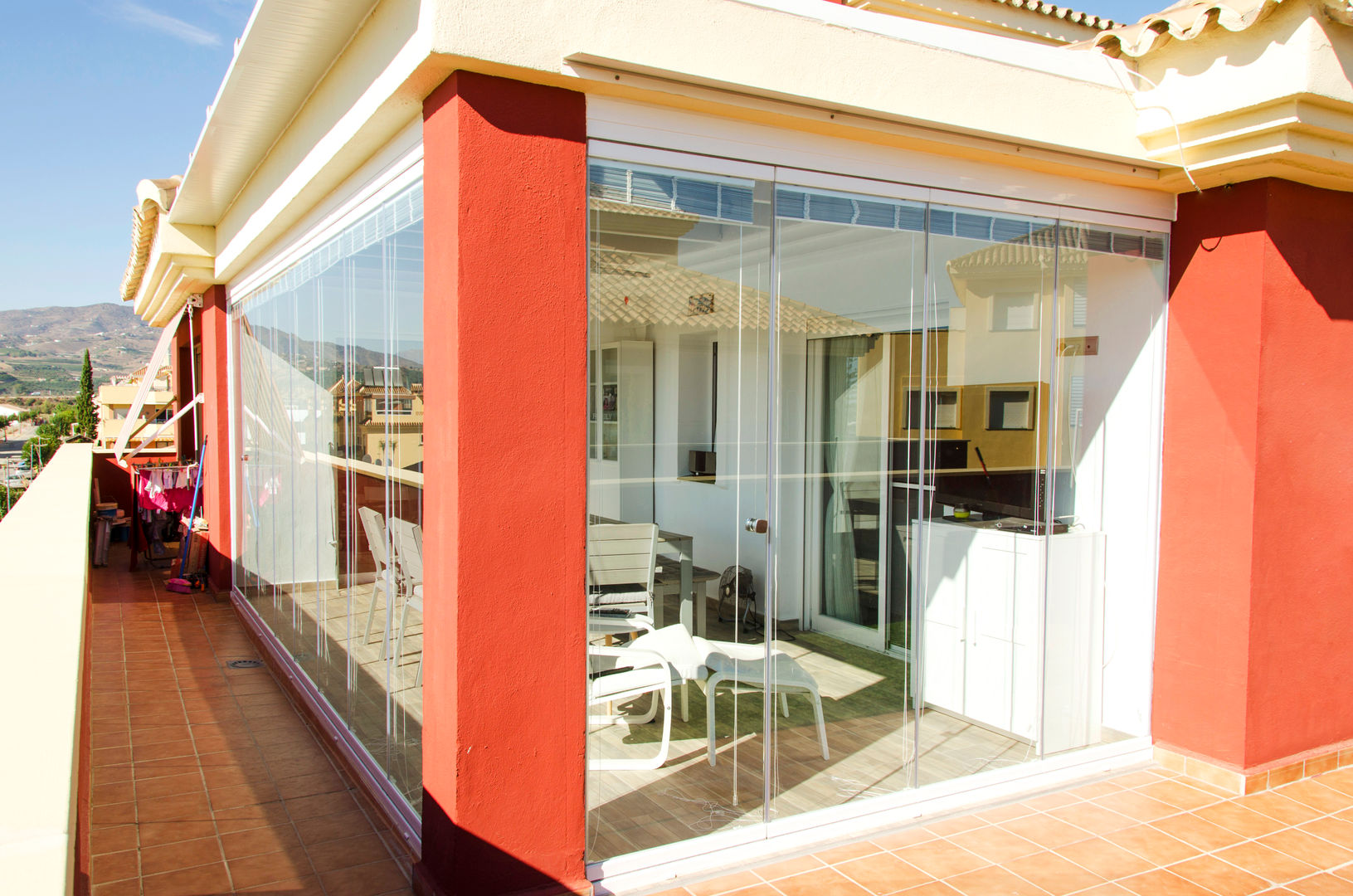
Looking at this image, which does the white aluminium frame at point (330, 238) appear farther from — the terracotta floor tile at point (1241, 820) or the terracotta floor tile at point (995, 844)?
the terracotta floor tile at point (1241, 820)

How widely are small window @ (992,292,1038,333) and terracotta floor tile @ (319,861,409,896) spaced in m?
3.54

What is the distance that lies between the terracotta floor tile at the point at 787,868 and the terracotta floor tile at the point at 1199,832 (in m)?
1.60

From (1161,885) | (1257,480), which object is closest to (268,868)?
(1161,885)

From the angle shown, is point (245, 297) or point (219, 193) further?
point (245, 297)

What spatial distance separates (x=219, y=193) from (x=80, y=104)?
11230 cm

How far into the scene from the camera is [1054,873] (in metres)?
3.65

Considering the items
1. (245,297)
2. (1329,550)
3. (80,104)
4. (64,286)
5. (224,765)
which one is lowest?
(224,765)

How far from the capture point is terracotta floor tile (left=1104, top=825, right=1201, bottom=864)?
3801 millimetres

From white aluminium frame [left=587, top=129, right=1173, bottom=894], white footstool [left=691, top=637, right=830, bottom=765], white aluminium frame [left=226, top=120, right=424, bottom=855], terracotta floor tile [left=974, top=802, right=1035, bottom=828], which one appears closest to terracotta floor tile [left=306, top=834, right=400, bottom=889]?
white aluminium frame [left=226, top=120, right=424, bottom=855]

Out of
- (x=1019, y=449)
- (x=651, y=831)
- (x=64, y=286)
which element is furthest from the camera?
(x=64, y=286)

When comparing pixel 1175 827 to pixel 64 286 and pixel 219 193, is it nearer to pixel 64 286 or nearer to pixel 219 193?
pixel 219 193

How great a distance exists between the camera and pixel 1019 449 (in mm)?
4680

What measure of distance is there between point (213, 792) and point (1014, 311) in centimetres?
449

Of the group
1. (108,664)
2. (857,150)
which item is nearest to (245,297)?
→ (108,664)
